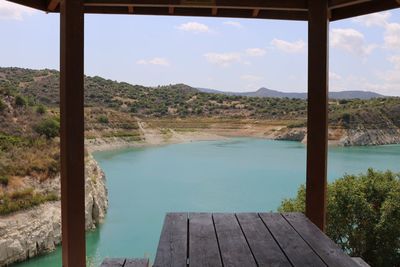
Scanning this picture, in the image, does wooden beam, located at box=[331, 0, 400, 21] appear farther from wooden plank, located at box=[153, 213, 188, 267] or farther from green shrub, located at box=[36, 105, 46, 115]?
green shrub, located at box=[36, 105, 46, 115]

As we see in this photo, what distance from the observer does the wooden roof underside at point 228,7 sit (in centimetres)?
226

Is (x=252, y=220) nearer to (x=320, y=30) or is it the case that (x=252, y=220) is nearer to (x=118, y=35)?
(x=320, y=30)

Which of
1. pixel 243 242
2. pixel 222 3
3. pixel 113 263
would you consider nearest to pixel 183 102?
pixel 222 3

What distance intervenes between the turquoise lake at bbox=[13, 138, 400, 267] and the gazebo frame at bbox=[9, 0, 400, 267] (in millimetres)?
8818

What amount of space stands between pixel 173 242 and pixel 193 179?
64.7 feet

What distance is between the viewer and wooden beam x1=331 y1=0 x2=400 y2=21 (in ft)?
7.47

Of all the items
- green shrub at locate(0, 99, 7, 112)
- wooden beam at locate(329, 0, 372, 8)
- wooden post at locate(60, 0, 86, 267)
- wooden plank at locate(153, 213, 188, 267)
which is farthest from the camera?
green shrub at locate(0, 99, 7, 112)

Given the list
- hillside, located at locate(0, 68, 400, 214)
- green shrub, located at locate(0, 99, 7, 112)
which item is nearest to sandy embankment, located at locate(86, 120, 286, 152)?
hillside, located at locate(0, 68, 400, 214)

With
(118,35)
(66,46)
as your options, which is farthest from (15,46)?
(66,46)

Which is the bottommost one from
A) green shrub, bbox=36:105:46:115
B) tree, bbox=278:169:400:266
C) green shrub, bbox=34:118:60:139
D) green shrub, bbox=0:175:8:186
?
green shrub, bbox=0:175:8:186

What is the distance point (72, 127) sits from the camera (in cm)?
203

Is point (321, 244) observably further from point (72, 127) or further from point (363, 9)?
point (363, 9)

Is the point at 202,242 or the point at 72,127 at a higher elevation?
the point at 72,127

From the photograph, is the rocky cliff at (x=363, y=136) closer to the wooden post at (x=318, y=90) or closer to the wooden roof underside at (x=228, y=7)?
the wooden roof underside at (x=228, y=7)
